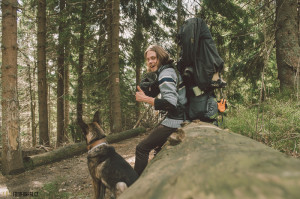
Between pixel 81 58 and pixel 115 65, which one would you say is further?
pixel 81 58

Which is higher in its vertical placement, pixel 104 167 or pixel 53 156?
pixel 104 167

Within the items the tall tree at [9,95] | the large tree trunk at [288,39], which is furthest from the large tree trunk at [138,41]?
the large tree trunk at [288,39]

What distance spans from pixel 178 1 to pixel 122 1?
129 inches

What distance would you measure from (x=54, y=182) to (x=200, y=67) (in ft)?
13.7

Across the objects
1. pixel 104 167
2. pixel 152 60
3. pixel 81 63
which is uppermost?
pixel 81 63

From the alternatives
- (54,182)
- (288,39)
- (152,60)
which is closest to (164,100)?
(152,60)

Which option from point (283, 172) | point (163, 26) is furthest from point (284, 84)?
point (163, 26)

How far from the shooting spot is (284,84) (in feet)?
20.2

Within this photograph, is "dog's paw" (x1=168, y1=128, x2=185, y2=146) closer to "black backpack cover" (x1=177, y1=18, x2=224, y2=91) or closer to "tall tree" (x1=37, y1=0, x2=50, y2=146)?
"black backpack cover" (x1=177, y1=18, x2=224, y2=91)

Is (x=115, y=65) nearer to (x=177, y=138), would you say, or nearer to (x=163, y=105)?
(x=163, y=105)

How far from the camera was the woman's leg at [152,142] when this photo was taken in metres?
2.46

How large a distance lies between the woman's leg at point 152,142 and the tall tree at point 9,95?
4.62 m

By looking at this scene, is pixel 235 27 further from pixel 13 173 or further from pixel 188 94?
pixel 13 173

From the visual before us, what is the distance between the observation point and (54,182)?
432 centimetres
